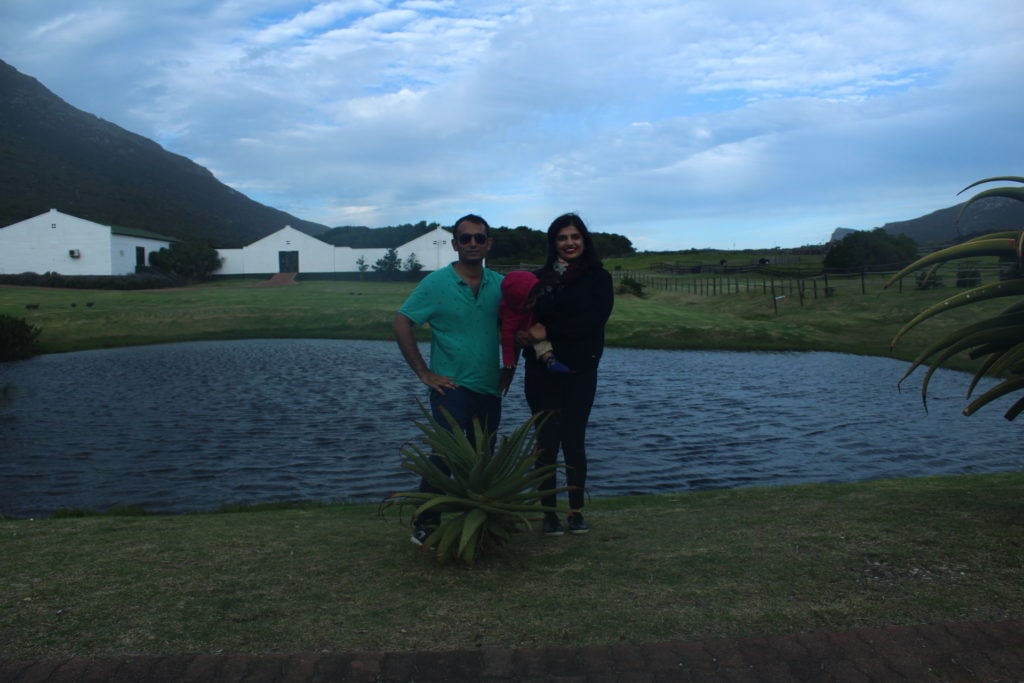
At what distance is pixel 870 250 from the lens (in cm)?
5791

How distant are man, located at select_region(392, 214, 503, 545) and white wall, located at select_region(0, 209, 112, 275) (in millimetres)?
63276

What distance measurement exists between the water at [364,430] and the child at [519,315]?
2.92 m

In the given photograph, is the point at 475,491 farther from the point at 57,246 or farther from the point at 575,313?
the point at 57,246

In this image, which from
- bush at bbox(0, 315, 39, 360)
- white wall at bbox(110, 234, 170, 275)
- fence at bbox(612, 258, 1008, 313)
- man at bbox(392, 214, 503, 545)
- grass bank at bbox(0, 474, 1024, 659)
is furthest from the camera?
white wall at bbox(110, 234, 170, 275)

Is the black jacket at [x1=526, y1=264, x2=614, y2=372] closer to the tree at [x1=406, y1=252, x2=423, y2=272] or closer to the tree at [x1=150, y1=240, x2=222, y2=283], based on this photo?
the tree at [x1=150, y1=240, x2=222, y2=283]

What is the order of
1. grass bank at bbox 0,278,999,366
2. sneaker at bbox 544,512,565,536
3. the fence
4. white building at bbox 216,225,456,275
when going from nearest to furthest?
sneaker at bbox 544,512,565,536 < grass bank at bbox 0,278,999,366 < the fence < white building at bbox 216,225,456,275

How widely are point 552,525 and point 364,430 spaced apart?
906 cm

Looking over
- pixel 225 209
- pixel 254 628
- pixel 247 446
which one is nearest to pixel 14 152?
pixel 225 209

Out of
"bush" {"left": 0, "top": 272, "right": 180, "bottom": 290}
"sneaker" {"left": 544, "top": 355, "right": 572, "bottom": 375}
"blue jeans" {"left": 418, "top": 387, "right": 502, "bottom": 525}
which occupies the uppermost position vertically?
"bush" {"left": 0, "top": 272, "right": 180, "bottom": 290}

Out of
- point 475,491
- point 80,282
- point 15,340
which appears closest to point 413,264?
point 80,282

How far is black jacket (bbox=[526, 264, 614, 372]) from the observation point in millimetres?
5367

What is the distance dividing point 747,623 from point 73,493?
8737 mm

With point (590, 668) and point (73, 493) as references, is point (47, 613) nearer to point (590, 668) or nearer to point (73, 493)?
point (590, 668)

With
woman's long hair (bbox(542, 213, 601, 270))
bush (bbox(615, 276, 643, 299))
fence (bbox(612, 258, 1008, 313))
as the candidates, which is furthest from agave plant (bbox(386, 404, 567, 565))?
bush (bbox(615, 276, 643, 299))
